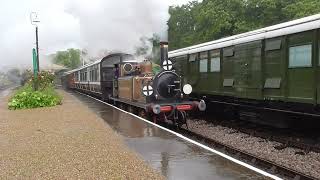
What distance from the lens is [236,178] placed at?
24.5ft

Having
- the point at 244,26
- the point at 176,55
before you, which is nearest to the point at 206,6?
the point at 244,26

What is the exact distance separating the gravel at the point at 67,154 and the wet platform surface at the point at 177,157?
0.30 m

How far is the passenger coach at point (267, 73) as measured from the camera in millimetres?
11289

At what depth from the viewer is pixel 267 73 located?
43.4 ft

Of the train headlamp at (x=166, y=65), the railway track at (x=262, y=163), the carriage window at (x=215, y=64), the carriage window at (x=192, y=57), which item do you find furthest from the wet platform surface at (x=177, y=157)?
the carriage window at (x=192, y=57)

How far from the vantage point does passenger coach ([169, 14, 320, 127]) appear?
1129cm

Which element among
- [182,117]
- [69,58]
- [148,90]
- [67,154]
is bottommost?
[67,154]

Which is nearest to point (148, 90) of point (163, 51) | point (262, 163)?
point (163, 51)

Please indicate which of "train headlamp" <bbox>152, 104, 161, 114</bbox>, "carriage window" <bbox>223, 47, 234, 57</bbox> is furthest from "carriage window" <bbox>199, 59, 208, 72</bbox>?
"train headlamp" <bbox>152, 104, 161, 114</bbox>

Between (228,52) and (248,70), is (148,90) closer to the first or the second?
(228,52)

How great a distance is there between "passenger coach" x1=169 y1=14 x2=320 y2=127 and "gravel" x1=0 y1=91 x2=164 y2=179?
4410mm

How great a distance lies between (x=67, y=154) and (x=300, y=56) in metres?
6.08

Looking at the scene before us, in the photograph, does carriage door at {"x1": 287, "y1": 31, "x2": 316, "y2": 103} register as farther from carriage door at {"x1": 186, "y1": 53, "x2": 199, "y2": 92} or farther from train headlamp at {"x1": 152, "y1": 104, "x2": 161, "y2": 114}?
carriage door at {"x1": 186, "y1": 53, "x2": 199, "y2": 92}

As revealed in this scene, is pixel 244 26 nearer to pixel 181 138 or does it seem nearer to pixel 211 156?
pixel 181 138
